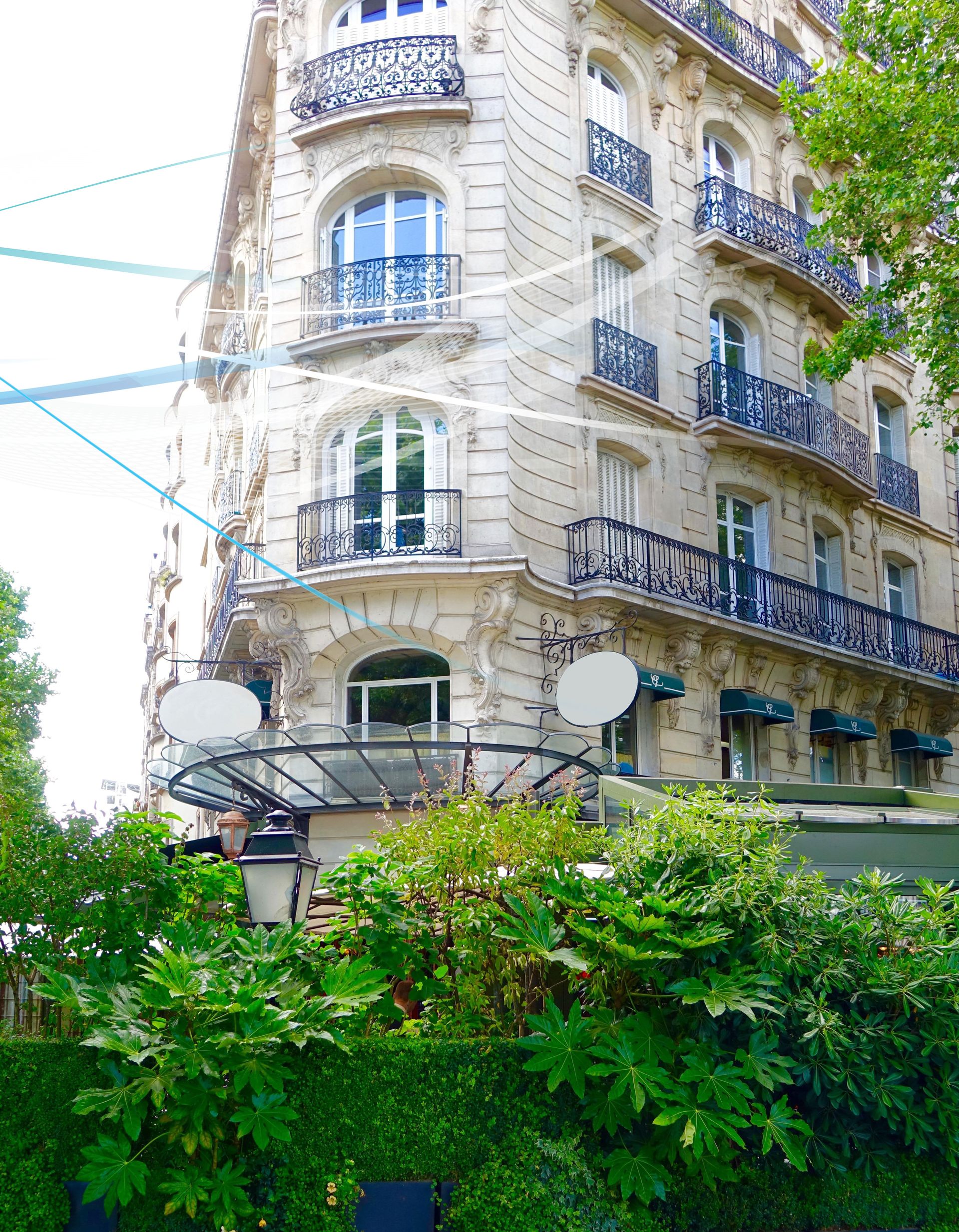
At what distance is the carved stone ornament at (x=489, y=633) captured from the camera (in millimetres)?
16297

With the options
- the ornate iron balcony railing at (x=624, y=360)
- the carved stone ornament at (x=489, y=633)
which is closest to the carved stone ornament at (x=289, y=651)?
the carved stone ornament at (x=489, y=633)

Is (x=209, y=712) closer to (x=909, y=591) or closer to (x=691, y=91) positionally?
(x=691, y=91)

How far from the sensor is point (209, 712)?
49.6ft

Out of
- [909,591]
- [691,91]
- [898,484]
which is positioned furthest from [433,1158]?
[898,484]

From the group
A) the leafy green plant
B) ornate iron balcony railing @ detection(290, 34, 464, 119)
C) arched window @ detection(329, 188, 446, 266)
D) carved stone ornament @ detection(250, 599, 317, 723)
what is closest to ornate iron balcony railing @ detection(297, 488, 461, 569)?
carved stone ornament @ detection(250, 599, 317, 723)

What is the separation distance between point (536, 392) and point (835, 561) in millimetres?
8300

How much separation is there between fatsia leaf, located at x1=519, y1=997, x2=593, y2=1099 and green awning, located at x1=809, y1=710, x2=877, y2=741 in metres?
14.5

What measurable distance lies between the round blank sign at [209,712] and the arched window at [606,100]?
11.3 m

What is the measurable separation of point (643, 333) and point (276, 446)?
6.18 m

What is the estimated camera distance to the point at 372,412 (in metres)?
17.8

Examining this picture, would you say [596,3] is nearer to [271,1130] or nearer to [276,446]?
[276,446]

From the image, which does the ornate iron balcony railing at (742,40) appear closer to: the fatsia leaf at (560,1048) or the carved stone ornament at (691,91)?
the carved stone ornament at (691,91)

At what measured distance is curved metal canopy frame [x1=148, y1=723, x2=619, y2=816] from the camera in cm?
1201

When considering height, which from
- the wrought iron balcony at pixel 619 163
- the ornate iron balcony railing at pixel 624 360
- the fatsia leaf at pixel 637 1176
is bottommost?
the fatsia leaf at pixel 637 1176
